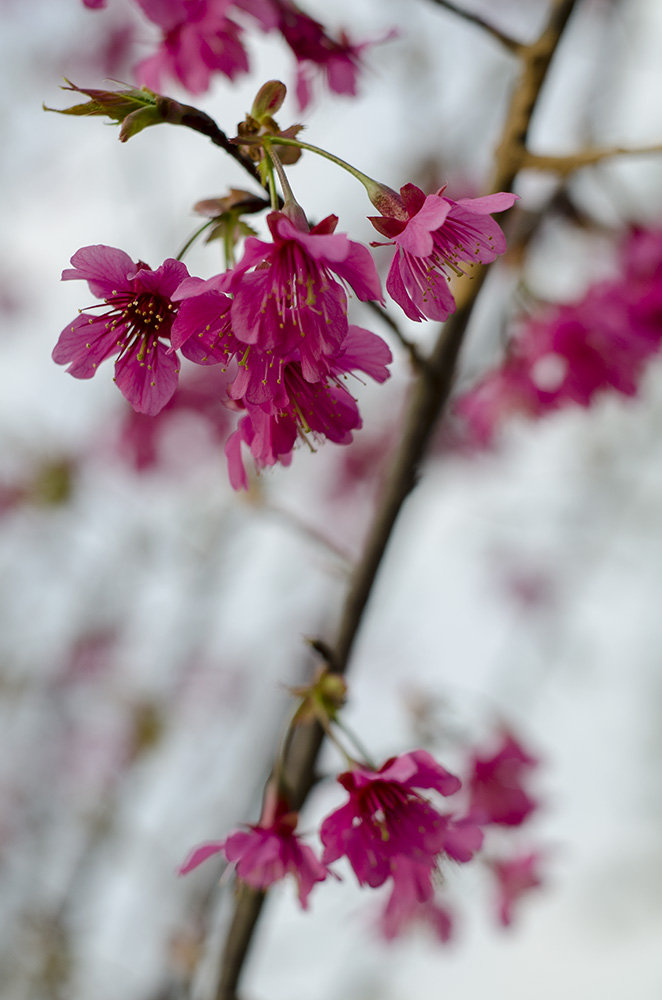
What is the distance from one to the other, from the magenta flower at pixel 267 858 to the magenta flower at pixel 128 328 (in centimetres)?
47

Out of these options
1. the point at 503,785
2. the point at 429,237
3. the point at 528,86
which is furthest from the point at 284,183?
the point at 503,785

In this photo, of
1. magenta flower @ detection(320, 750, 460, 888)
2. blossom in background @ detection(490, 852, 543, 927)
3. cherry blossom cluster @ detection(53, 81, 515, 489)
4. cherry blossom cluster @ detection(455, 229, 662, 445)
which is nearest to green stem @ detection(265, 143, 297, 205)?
cherry blossom cluster @ detection(53, 81, 515, 489)

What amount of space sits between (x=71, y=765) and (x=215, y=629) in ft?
4.32

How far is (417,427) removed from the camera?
1.00 meters

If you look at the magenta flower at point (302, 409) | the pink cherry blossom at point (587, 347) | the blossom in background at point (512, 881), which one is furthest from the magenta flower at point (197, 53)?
the blossom in background at point (512, 881)

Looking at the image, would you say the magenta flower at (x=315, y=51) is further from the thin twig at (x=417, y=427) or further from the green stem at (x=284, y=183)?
the green stem at (x=284, y=183)

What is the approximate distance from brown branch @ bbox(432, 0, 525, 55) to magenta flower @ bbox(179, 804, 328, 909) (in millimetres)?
1023

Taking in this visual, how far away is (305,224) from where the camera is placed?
64 cm

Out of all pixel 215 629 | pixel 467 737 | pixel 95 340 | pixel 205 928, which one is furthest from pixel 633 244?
pixel 215 629

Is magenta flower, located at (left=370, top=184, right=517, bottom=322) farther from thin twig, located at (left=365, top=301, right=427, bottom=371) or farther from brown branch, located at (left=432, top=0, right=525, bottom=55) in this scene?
brown branch, located at (left=432, top=0, right=525, bottom=55)

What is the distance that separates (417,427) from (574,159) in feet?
1.30

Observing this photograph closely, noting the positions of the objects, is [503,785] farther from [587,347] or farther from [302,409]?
[302,409]

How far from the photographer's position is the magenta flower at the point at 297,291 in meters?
0.62

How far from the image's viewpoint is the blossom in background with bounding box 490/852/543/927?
161 centimetres
